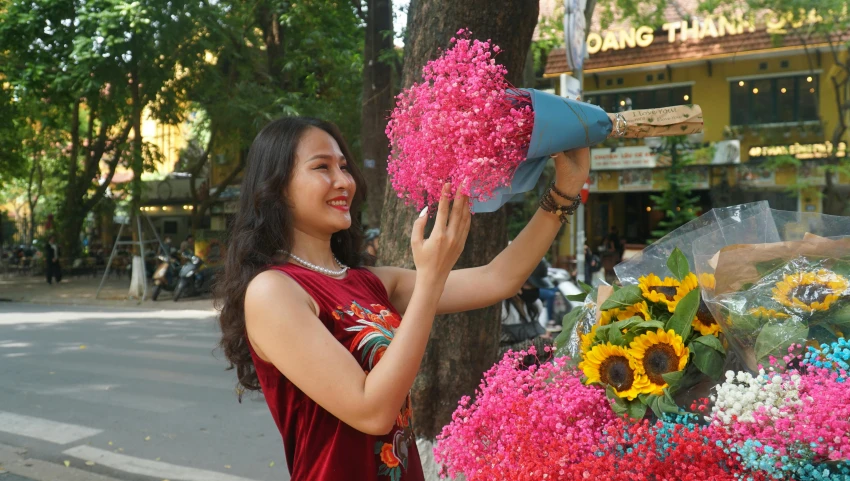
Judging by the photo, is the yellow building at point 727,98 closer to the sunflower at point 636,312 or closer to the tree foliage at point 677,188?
the tree foliage at point 677,188

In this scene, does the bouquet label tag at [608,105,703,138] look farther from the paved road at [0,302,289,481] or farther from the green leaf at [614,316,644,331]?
the paved road at [0,302,289,481]

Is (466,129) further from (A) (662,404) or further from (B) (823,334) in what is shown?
(B) (823,334)

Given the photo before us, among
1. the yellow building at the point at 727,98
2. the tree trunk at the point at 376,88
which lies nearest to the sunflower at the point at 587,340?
the tree trunk at the point at 376,88

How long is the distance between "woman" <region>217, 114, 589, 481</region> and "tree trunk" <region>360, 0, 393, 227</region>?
26.8 ft

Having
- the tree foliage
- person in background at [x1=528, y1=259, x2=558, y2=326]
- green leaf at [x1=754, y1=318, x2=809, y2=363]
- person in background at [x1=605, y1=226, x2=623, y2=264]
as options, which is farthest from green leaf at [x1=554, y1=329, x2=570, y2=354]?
person in background at [x1=605, y1=226, x2=623, y2=264]

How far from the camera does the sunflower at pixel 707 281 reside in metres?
1.54

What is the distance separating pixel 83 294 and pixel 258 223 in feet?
60.7

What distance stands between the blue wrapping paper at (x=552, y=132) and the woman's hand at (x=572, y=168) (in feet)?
0.51

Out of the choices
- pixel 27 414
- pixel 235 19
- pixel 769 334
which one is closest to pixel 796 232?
pixel 769 334

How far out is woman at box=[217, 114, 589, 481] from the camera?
→ 4.93ft

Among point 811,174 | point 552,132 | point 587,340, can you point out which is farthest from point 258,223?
point 811,174

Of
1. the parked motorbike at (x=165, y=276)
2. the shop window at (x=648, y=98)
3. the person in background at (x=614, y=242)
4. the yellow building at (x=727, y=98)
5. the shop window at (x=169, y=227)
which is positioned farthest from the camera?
the shop window at (x=169, y=227)

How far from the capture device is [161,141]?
3012 centimetres

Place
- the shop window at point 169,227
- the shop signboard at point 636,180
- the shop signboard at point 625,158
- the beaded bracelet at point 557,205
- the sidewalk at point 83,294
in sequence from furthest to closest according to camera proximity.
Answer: the shop window at point 169,227, the shop signboard at point 636,180, the shop signboard at point 625,158, the sidewalk at point 83,294, the beaded bracelet at point 557,205
